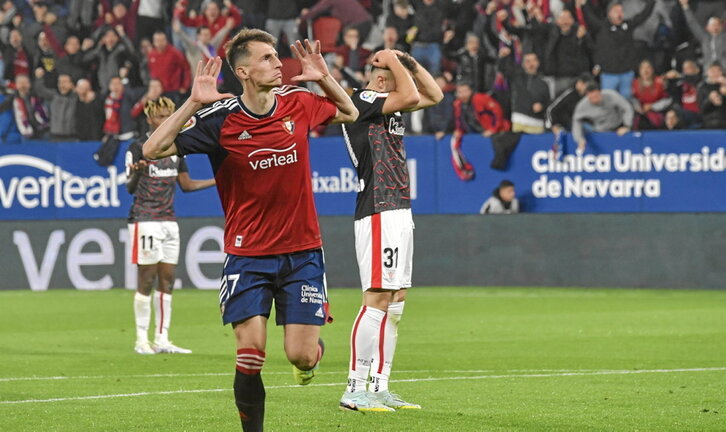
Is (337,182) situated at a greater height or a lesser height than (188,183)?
greater

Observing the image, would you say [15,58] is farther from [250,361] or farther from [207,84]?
[250,361]

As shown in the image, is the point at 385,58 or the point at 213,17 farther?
the point at 213,17

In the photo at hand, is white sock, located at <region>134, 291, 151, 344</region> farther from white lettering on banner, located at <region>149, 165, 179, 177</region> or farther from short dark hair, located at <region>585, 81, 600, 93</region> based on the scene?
short dark hair, located at <region>585, 81, 600, 93</region>

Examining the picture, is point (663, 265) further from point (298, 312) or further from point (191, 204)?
point (298, 312)

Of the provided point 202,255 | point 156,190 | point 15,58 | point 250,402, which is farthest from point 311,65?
point 15,58

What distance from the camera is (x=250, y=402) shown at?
7.01m

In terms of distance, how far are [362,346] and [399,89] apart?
5.75ft

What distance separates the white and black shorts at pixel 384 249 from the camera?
29.8 ft

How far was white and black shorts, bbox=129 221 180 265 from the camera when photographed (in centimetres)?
1390

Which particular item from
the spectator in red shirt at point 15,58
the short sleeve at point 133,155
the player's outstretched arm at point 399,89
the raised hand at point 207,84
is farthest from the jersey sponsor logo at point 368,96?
the spectator in red shirt at point 15,58

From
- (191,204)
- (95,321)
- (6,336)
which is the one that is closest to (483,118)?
(191,204)

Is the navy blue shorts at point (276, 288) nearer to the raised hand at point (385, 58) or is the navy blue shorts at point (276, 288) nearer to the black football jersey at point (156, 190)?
the raised hand at point (385, 58)

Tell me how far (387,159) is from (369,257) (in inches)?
27.3

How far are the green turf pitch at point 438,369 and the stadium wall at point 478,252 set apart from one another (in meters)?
0.84
